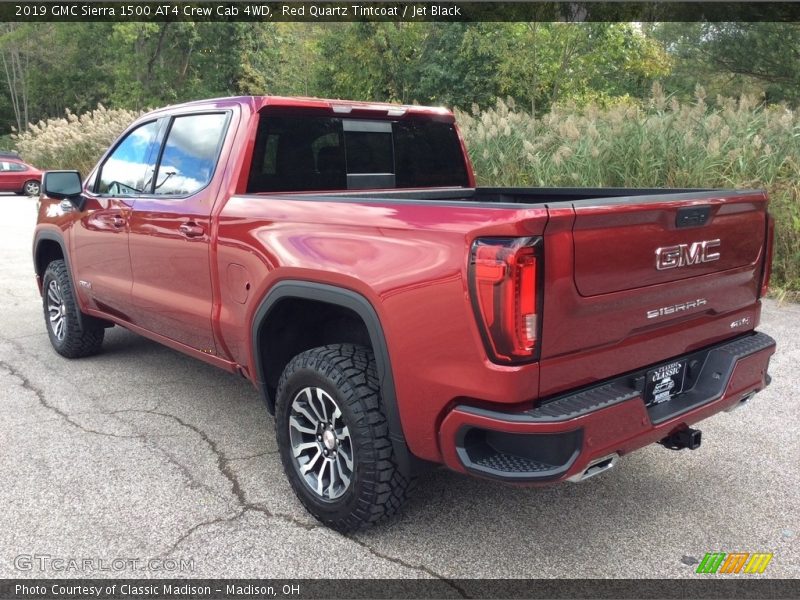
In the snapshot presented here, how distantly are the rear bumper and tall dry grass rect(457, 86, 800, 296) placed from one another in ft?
18.0

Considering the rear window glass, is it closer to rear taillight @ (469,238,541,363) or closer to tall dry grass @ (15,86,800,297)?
rear taillight @ (469,238,541,363)

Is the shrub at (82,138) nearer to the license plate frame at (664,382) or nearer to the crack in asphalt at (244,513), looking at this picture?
the crack in asphalt at (244,513)

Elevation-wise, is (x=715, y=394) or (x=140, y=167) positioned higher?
(x=140, y=167)

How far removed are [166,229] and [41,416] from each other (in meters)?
1.43


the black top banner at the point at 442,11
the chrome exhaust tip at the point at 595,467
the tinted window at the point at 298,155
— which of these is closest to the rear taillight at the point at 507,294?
the chrome exhaust tip at the point at 595,467

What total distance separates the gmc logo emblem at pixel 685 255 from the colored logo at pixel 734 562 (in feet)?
3.80

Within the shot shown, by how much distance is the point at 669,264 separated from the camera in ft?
8.96

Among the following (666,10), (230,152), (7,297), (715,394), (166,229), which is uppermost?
(666,10)

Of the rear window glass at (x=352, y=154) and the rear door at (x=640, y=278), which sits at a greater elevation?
the rear window glass at (x=352, y=154)

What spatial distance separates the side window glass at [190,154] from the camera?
12.9ft

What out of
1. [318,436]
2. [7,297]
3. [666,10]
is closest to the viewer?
[318,436]

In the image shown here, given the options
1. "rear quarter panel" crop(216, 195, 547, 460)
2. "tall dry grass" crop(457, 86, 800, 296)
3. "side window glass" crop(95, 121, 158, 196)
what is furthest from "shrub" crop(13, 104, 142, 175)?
"rear quarter panel" crop(216, 195, 547, 460)

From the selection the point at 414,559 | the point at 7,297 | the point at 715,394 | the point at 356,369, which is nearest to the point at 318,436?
the point at 356,369

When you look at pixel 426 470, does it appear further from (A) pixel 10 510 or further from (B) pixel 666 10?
(B) pixel 666 10
